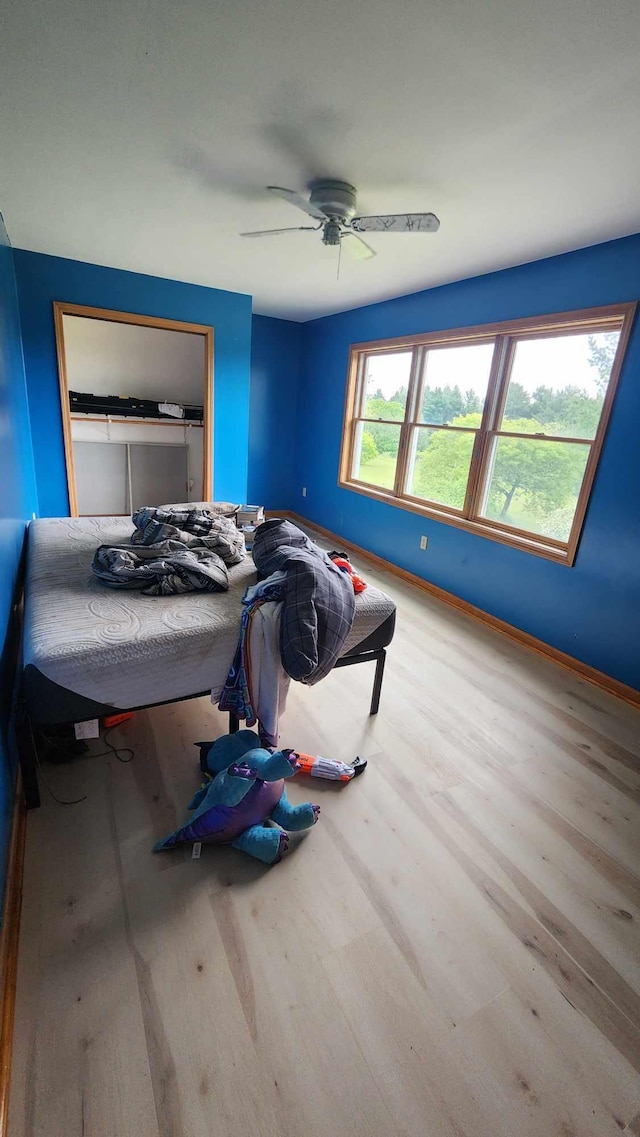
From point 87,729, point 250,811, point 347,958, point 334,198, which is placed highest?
point 334,198

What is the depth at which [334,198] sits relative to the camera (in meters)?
2.15

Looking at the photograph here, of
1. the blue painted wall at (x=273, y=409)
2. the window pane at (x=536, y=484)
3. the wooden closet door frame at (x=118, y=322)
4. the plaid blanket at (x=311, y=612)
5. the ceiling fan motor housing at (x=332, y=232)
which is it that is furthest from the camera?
the blue painted wall at (x=273, y=409)

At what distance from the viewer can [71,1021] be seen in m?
1.09

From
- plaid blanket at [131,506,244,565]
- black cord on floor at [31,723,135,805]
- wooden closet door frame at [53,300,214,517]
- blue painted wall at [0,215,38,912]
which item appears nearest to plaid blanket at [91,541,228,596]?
plaid blanket at [131,506,244,565]

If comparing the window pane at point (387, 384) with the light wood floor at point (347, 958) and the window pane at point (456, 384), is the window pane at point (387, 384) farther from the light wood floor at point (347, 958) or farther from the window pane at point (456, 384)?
the light wood floor at point (347, 958)

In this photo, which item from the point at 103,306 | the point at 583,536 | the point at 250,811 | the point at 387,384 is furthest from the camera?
the point at 387,384

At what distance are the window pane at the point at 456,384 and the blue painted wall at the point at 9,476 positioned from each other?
301cm

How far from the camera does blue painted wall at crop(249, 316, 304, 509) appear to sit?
5.66m

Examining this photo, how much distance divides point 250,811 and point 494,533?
8.55 ft

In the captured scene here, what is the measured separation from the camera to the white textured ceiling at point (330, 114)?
4.12 feet

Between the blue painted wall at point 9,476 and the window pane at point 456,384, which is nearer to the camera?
the blue painted wall at point 9,476

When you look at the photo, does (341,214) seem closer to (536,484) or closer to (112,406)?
(536,484)

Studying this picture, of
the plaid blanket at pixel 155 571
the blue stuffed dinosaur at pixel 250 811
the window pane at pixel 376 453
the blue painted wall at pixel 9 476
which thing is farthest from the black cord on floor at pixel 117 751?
the window pane at pixel 376 453

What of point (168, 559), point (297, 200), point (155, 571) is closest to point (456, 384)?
point (297, 200)
